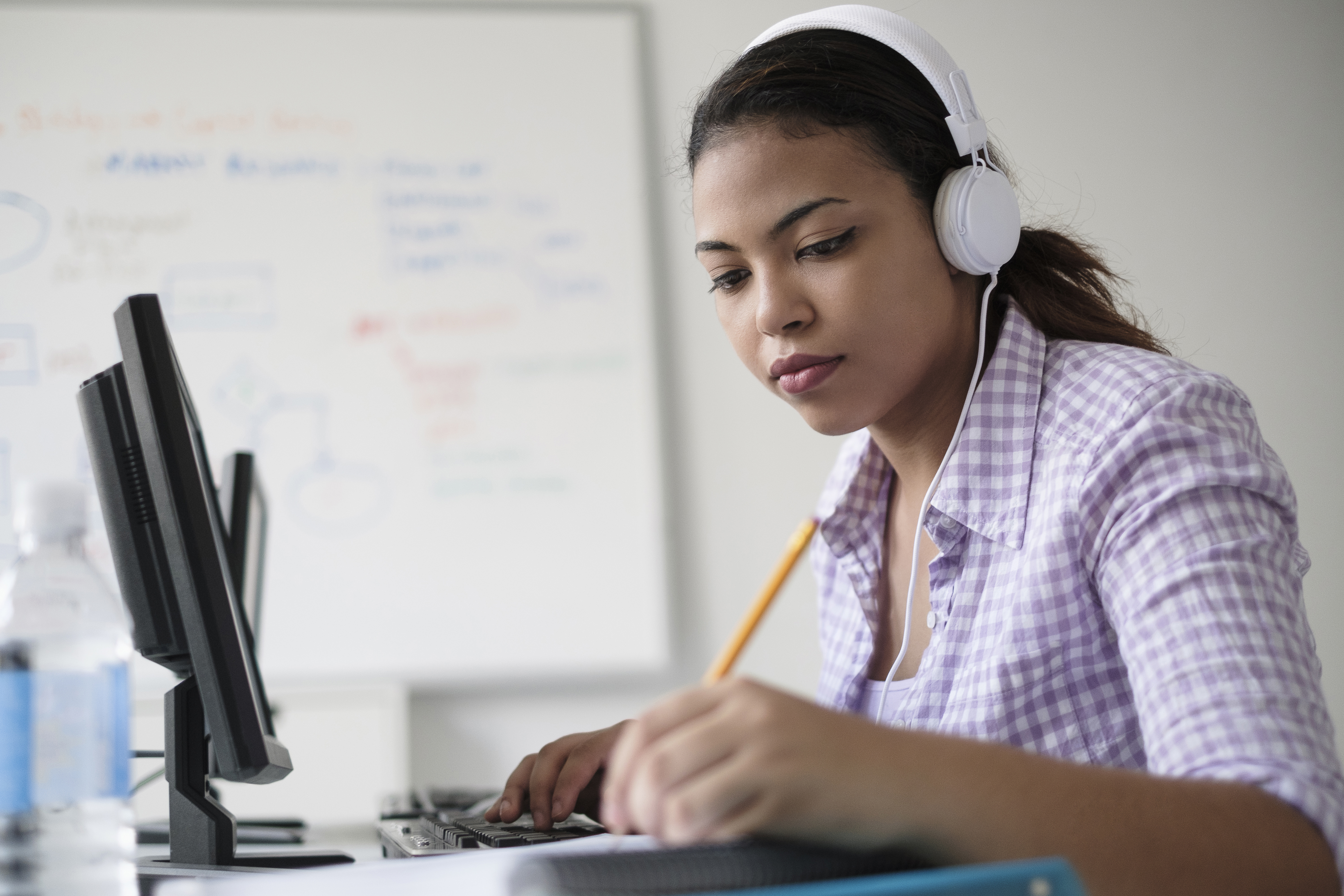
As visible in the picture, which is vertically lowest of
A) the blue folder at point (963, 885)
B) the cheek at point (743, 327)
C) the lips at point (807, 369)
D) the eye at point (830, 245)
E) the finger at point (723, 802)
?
the blue folder at point (963, 885)

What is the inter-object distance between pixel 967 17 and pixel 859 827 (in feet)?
7.36

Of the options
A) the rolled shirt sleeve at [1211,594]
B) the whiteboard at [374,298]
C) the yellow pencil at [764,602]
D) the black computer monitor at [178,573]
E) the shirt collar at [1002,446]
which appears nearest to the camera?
the rolled shirt sleeve at [1211,594]

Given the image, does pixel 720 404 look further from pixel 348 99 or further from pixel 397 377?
pixel 348 99

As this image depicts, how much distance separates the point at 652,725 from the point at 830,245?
524 millimetres

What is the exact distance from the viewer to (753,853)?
0.39m

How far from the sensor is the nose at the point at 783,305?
0.85m

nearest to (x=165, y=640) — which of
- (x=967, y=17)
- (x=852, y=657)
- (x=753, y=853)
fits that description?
(x=753, y=853)

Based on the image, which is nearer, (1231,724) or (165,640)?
(1231,724)

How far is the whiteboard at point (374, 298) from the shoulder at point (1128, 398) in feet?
4.32

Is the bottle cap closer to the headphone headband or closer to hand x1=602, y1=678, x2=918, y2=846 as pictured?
hand x1=602, y1=678, x2=918, y2=846

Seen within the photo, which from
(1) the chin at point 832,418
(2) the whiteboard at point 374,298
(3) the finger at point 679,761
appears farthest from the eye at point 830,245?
(2) the whiteboard at point 374,298

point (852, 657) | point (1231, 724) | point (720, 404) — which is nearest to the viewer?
point (1231, 724)

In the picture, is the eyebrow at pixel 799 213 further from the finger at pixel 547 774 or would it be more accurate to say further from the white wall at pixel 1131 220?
the white wall at pixel 1131 220

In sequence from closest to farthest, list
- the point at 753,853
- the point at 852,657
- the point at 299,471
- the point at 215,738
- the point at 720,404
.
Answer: the point at 753,853 → the point at 215,738 → the point at 852,657 → the point at 299,471 → the point at 720,404
